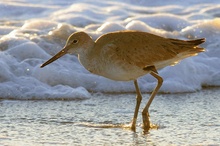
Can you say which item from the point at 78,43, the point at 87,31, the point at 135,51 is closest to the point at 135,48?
the point at 135,51

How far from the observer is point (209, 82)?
A: 9.92m

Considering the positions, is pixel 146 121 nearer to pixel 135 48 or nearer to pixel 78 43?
pixel 135 48

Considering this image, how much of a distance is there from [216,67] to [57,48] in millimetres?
2316

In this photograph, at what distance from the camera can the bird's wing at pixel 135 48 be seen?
7336 mm

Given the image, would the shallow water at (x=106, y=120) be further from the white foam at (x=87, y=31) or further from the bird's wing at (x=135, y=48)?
the bird's wing at (x=135, y=48)

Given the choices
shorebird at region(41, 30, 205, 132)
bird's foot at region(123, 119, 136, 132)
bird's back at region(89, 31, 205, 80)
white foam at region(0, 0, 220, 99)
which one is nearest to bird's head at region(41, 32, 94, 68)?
shorebird at region(41, 30, 205, 132)

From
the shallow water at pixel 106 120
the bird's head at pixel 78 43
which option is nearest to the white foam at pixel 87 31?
the shallow water at pixel 106 120

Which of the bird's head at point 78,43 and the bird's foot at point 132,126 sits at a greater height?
the bird's head at point 78,43

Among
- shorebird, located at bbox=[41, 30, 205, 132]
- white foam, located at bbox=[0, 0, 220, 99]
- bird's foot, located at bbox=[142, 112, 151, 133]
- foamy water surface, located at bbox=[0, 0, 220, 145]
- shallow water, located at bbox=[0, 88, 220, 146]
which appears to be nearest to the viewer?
shallow water, located at bbox=[0, 88, 220, 146]

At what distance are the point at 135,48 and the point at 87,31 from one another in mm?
3965

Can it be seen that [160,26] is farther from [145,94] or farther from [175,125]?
[175,125]

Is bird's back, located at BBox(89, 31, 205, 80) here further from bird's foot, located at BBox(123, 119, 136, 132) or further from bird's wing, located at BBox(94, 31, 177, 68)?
bird's foot, located at BBox(123, 119, 136, 132)

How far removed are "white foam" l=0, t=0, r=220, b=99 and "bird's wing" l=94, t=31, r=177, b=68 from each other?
5.01 feet

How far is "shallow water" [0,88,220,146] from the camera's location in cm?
690
